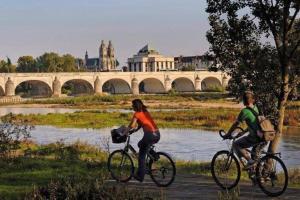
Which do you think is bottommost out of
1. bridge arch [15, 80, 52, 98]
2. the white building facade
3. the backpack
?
the backpack

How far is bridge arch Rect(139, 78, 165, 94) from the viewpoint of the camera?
117 metres

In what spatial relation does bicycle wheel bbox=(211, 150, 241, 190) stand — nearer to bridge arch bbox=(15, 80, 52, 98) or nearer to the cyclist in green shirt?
the cyclist in green shirt

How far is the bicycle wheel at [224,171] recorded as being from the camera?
30.9 feet

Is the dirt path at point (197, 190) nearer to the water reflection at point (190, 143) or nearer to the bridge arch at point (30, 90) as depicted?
the water reflection at point (190, 143)

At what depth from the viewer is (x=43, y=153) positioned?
16281 mm

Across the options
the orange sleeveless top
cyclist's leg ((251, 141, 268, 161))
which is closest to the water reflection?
cyclist's leg ((251, 141, 268, 161))

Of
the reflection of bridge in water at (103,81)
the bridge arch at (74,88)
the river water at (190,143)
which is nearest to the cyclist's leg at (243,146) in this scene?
the river water at (190,143)

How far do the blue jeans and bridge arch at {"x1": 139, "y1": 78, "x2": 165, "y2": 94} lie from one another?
4103 inches

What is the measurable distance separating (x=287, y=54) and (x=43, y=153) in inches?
310

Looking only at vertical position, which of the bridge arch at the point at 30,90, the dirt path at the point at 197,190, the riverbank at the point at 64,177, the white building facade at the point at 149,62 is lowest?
the dirt path at the point at 197,190

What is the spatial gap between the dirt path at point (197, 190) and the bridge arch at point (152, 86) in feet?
340

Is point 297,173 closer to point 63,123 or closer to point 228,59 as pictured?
point 228,59

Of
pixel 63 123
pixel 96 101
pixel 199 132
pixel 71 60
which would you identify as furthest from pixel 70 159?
pixel 71 60

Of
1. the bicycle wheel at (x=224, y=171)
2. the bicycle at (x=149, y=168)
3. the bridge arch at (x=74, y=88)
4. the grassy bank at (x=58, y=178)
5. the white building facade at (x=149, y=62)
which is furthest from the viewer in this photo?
the white building facade at (x=149, y=62)
